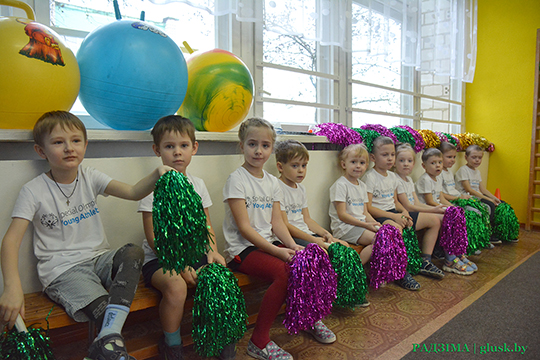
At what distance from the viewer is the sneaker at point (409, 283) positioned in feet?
7.27

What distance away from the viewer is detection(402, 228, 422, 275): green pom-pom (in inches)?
91.7

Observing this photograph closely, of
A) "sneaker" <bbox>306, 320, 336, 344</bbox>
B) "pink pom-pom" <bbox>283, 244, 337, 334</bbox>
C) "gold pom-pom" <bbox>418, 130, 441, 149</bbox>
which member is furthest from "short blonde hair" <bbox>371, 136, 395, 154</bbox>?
"sneaker" <bbox>306, 320, 336, 344</bbox>

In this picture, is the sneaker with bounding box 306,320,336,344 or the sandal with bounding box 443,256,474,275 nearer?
the sneaker with bounding box 306,320,336,344

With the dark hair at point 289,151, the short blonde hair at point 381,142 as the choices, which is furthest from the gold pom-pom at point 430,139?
the dark hair at point 289,151

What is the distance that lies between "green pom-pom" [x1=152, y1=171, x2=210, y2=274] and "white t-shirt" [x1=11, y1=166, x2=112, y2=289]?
15.8 inches

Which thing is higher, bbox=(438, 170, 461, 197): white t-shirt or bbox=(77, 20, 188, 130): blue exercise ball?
bbox=(77, 20, 188, 130): blue exercise ball

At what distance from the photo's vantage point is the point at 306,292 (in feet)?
4.88

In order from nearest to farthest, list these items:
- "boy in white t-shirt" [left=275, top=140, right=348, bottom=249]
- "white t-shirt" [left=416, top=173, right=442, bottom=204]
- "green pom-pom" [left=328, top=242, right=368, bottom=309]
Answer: "green pom-pom" [left=328, top=242, right=368, bottom=309] < "boy in white t-shirt" [left=275, top=140, right=348, bottom=249] < "white t-shirt" [left=416, top=173, right=442, bottom=204]

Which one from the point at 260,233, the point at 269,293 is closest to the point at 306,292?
the point at 269,293

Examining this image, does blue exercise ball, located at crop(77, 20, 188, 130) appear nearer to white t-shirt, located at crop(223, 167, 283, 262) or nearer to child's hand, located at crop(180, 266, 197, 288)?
white t-shirt, located at crop(223, 167, 283, 262)

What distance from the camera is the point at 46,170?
1.40 m

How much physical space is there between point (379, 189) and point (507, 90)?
278cm

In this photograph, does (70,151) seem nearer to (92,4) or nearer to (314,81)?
(92,4)

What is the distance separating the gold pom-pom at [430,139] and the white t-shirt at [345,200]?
1247 mm
